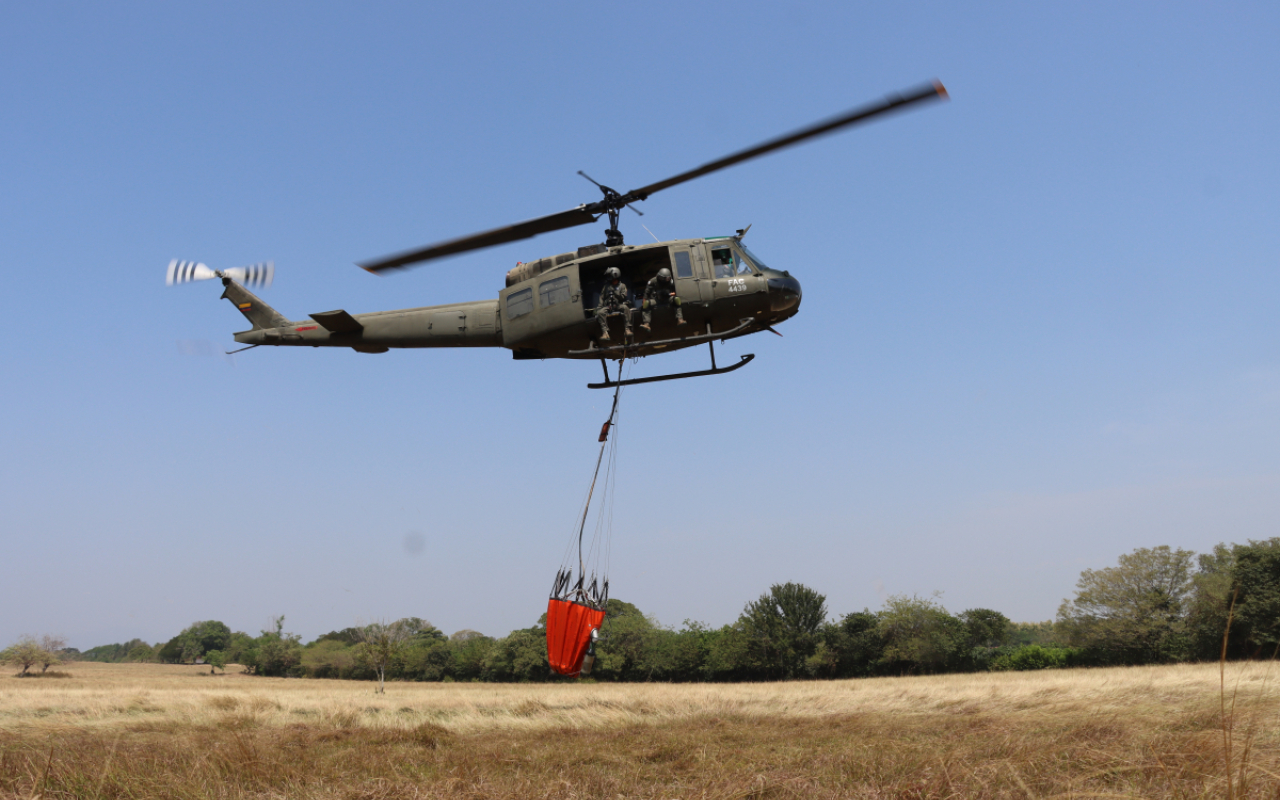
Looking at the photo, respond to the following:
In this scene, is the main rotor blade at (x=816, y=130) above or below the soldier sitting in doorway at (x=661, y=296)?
above

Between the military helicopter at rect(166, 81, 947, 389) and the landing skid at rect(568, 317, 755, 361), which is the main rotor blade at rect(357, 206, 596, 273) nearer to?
the military helicopter at rect(166, 81, 947, 389)

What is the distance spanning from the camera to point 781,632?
56.4m

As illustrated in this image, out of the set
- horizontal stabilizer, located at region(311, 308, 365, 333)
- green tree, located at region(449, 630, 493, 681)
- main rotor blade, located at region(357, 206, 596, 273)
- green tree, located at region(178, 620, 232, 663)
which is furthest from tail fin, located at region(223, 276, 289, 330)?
green tree, located at region(178, 620, 232, 663)

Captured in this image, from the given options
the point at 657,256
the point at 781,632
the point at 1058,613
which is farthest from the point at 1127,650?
the point at 657,256

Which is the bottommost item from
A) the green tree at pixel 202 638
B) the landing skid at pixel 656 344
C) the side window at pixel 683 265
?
the green tree at pixel 202 638

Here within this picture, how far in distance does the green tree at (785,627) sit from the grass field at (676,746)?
3269 centimetres

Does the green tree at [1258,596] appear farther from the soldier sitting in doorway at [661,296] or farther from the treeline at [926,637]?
the soldier sitting in doorway at [661,296]

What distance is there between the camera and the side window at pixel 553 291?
1338cm

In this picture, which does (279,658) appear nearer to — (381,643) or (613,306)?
(381,643)

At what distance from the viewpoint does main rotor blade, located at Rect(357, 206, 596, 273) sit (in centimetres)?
1261

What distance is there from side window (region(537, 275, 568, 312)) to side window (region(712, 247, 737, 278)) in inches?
107

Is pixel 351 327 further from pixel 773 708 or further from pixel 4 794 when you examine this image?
pixel 773 708

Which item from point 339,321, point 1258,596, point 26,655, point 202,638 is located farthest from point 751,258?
point 202,638

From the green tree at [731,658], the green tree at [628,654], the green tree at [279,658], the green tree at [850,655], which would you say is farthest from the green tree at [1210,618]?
the green tree at [279,658]
